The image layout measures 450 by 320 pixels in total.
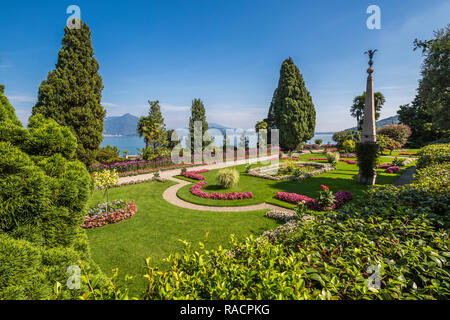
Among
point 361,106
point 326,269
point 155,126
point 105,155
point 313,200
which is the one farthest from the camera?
point 361,106

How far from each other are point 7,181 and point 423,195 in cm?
748

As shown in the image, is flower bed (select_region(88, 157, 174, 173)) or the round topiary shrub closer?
the round topiary shrub

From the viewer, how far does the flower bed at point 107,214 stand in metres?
7.69

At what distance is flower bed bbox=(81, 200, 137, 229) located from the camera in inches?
303

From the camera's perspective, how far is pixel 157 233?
711 centimetres

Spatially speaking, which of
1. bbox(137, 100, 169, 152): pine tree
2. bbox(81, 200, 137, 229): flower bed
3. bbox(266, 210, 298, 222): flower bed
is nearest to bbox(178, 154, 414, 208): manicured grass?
bbox(266, 210, 298, 222): flower bed

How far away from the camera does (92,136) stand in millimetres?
17484

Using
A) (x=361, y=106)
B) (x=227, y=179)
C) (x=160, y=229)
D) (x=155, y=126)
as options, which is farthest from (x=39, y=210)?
(x=361, y=106)

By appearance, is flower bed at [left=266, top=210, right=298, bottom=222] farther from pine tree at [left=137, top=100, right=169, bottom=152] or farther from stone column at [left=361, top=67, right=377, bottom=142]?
pine tree at [left=137, top=100, right=169, bottom=152]

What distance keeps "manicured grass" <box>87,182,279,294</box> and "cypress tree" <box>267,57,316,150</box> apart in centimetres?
2952

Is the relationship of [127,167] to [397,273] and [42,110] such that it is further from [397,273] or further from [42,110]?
[397,273]

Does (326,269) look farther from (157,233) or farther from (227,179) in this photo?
(227,179)

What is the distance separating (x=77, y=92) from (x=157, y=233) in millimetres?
16853

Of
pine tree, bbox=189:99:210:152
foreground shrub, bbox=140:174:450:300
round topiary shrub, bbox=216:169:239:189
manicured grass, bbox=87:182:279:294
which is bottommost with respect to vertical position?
manicured grass, bbox=87:182:279:294
